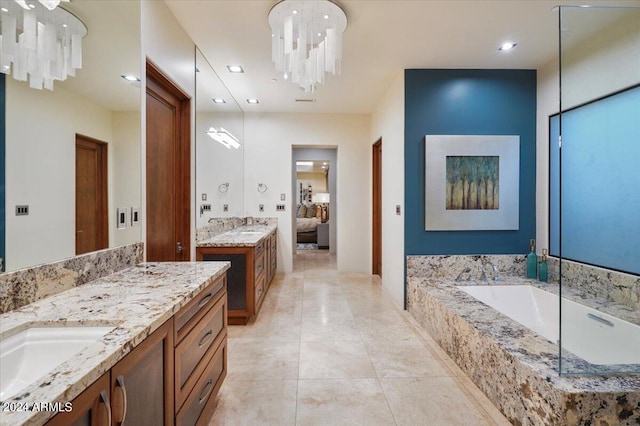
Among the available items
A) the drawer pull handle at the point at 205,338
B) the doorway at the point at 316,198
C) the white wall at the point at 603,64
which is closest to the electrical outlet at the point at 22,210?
the drawer pull handle at the point at 205,338

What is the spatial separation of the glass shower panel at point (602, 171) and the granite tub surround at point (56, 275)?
262 cm

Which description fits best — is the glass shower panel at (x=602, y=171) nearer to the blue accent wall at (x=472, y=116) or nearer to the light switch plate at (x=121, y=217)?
the blue accent wall at (x=472, y=116)

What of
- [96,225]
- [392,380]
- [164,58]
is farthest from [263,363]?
[164,58]

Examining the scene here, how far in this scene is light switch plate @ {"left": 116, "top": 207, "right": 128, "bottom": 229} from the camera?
1726 mm

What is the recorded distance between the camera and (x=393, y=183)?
3.77 m

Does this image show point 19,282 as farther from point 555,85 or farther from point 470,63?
point 555,85

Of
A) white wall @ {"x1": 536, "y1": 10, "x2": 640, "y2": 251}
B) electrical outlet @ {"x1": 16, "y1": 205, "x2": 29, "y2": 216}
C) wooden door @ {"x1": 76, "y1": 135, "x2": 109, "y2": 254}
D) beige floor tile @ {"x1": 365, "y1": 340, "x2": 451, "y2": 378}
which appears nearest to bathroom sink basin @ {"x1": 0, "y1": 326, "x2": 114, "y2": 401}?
electrical outlet @ {"x1": 16, "y1": 205, "x2": 29, "y2": 216}

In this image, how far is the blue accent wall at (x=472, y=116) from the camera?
330 cm

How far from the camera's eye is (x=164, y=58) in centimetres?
221

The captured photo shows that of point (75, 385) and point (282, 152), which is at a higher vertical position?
point (282, 152)

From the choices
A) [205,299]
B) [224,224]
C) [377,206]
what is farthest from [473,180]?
[224,224]

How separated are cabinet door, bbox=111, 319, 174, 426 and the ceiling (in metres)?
2.34

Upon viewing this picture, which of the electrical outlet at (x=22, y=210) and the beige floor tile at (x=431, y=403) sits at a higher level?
the electrical outlet at (x=22, y=210)

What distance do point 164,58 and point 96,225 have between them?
1377mm
